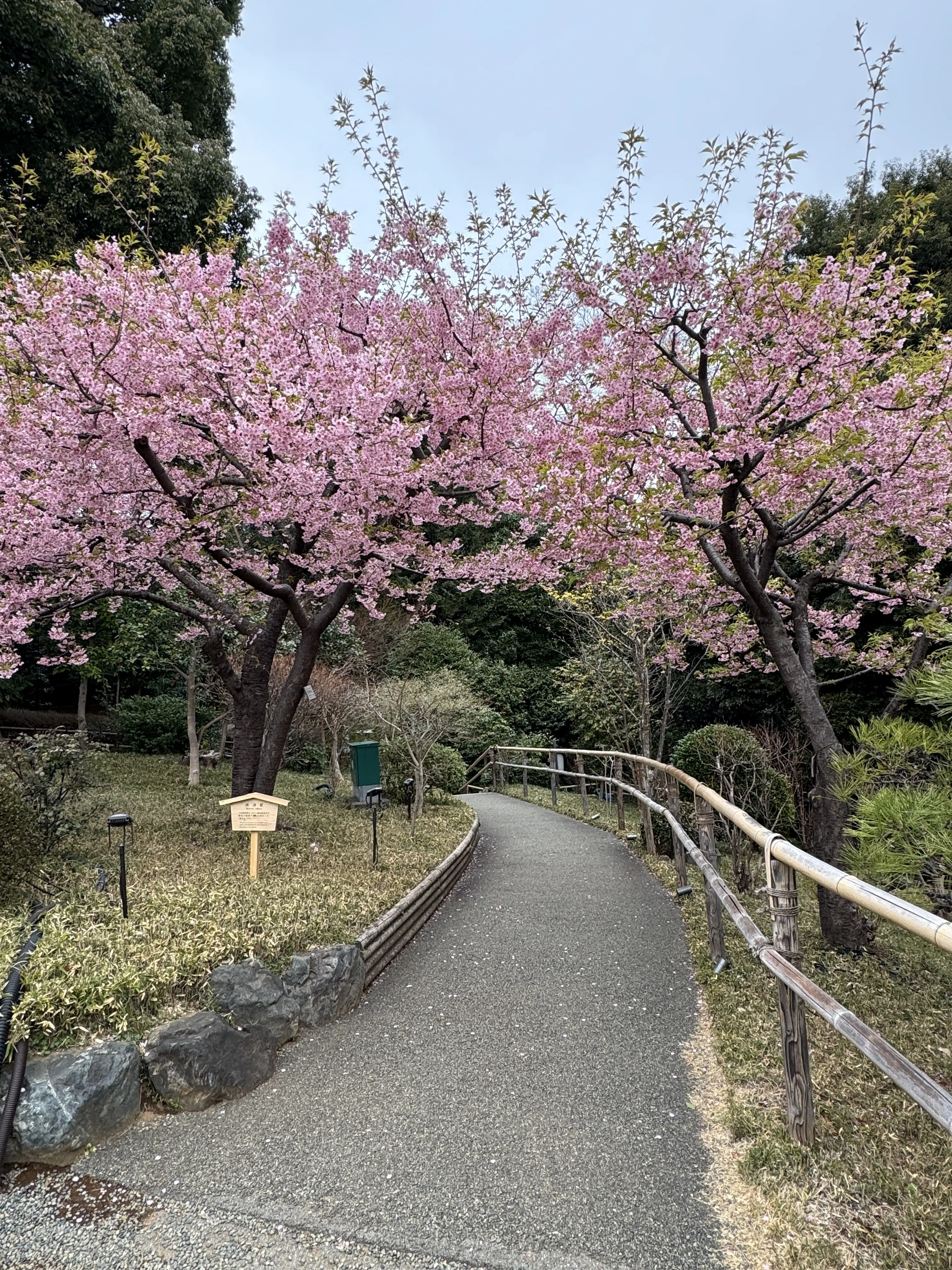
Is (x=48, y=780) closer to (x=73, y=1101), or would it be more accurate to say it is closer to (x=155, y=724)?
(x=73, y=1101)

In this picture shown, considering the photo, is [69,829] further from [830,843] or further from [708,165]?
[708,165]

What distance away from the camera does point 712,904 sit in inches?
151

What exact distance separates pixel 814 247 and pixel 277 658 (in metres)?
15.8

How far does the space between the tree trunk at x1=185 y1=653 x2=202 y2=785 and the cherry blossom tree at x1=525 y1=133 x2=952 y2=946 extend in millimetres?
7134

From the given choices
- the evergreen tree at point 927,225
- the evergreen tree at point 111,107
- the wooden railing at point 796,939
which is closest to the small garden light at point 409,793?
the wooden railing at point 796,939

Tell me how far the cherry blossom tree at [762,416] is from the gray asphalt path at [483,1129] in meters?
→ 2.19

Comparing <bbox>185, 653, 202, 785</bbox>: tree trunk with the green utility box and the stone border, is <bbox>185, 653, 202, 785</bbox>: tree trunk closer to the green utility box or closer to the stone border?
the green utility box

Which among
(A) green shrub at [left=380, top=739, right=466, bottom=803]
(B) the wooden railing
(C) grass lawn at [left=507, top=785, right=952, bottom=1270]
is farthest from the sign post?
(A) green shrub at [left=380, top=739, right=466, bottom=803]

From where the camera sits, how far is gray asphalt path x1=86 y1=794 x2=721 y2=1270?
1990 millimetres

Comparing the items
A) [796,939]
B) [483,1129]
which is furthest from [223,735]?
[796,939]

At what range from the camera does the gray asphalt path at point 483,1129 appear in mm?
1990

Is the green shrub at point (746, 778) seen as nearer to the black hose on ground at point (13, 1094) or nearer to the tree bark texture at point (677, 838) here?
the tree bark texture at point (677, 838)

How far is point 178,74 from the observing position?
12.3m

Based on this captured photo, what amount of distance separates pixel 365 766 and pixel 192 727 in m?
3.48
